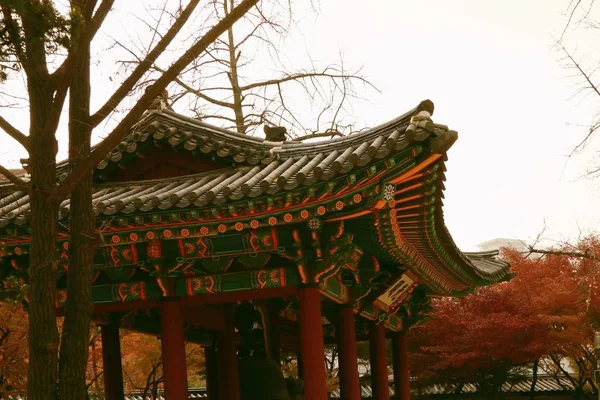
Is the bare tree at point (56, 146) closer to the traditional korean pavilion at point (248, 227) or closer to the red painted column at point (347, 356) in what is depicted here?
the traditional korean pavilion at point (248, 227)

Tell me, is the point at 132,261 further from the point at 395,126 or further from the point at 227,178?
the point at 395,126

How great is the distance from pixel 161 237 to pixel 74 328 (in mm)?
1657

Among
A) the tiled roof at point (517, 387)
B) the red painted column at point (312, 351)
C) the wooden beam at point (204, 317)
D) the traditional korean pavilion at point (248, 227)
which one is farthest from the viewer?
the tiled roof at point (517, 387)

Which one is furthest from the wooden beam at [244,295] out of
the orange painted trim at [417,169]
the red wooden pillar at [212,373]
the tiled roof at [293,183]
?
the red wooden pillar at [212,373]

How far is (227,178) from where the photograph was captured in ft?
28.0

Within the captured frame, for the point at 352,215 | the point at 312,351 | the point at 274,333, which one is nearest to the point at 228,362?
the point at 274,333

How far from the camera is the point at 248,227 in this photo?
7.76 metres

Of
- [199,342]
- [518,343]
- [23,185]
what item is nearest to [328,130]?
[518,343]

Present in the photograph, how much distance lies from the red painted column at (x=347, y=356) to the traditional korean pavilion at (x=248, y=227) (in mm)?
15

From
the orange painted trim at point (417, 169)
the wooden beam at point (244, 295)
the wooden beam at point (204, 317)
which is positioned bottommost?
the wooden beam at point (204, 317)

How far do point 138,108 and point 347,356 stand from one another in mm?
4668

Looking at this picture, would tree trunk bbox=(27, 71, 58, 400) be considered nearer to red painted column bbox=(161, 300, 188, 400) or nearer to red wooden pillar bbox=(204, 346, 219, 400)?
red painted column bbox=(161, 300, 188, 400)

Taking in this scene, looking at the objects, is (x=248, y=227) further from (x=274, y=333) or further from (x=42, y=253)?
(x=274, y=333)

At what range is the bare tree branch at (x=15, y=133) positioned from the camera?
6.36 metres
